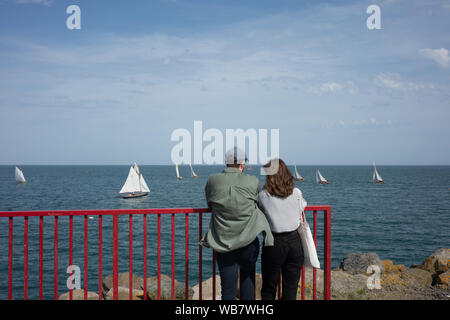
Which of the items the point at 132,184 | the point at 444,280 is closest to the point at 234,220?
the point at 444,280

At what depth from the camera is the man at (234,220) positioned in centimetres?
389

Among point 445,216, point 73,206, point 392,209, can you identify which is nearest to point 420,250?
point 445,216

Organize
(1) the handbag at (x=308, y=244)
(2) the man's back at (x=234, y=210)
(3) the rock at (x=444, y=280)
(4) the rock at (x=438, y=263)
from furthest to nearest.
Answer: (4) the rock at (x=438, y=263), (3) the rock at (x=444, y=280), (1) the handbag at (x=308, y=244), (2) the man's back at (x=234, y=210)

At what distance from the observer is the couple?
12.8ft

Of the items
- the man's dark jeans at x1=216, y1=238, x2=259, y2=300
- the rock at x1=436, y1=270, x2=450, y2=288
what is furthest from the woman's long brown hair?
the rock at x1=436, y1=270, x2=450, y2=288

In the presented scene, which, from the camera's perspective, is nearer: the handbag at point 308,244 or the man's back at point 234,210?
the man's back at point 234,210

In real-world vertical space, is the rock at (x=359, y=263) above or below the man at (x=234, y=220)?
below

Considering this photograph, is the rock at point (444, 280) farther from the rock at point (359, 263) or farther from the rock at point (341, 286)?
the rock at point (359, 263)

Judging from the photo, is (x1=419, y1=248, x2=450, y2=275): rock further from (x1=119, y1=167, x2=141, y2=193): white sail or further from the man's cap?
(x1=119, y1=167, x2=141, y2=193): white sail

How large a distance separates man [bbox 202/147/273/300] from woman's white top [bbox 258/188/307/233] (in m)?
0.10

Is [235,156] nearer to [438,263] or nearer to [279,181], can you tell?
[279,181]

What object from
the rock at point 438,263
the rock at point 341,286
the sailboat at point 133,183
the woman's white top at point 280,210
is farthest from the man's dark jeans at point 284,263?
the sailboat at point 133,183
